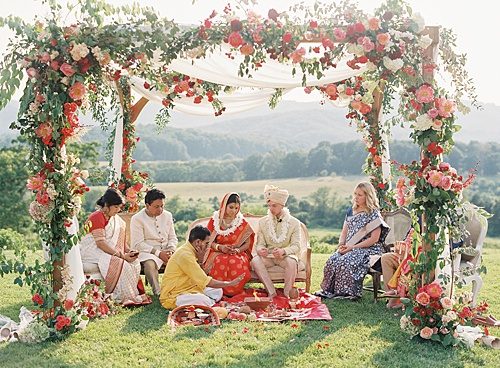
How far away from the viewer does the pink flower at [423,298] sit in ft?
18.1

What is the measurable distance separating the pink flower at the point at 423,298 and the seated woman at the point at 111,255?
118 inches

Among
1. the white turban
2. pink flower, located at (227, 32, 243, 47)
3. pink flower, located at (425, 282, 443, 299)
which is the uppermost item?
pink flower, located at (227, 32, 243, 47)

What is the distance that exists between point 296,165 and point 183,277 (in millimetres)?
38091

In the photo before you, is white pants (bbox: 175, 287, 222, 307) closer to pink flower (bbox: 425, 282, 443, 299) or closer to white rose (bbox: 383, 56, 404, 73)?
pink flower (bbox: 425, 282, 443, 299)

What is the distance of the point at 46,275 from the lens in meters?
5.71

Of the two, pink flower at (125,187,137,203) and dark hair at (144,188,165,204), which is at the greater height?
dark hair at (144,188,165,204)

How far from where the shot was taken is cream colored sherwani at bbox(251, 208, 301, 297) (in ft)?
24.6

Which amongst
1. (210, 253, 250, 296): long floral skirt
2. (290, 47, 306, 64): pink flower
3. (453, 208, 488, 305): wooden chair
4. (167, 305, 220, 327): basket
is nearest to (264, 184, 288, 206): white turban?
(210, 253, 250, 296): long floral skirt

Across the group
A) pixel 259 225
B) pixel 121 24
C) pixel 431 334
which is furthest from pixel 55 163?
pixel 431 334

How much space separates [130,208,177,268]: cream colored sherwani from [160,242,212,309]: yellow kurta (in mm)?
898

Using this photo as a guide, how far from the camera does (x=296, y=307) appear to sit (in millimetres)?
7020

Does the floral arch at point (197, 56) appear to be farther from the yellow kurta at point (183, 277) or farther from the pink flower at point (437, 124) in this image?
the yellow kurta at point (183, 277)

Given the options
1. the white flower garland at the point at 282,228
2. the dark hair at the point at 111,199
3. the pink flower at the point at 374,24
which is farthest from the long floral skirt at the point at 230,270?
the pink flower at the point at 374,24

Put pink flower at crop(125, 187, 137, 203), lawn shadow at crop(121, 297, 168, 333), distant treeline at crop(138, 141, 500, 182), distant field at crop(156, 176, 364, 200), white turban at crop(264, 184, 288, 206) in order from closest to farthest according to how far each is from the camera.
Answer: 1. lawn shadow at crop(121, 297, 168, 333)
2. white turban at crop(264, 184, 288, 206)
3. pink flower at crop(125, 187, 137, 203)
4. distant field at crop(156, 176, 364, 200)
5. distant treeline at crop(138, 141, 500, 182)
